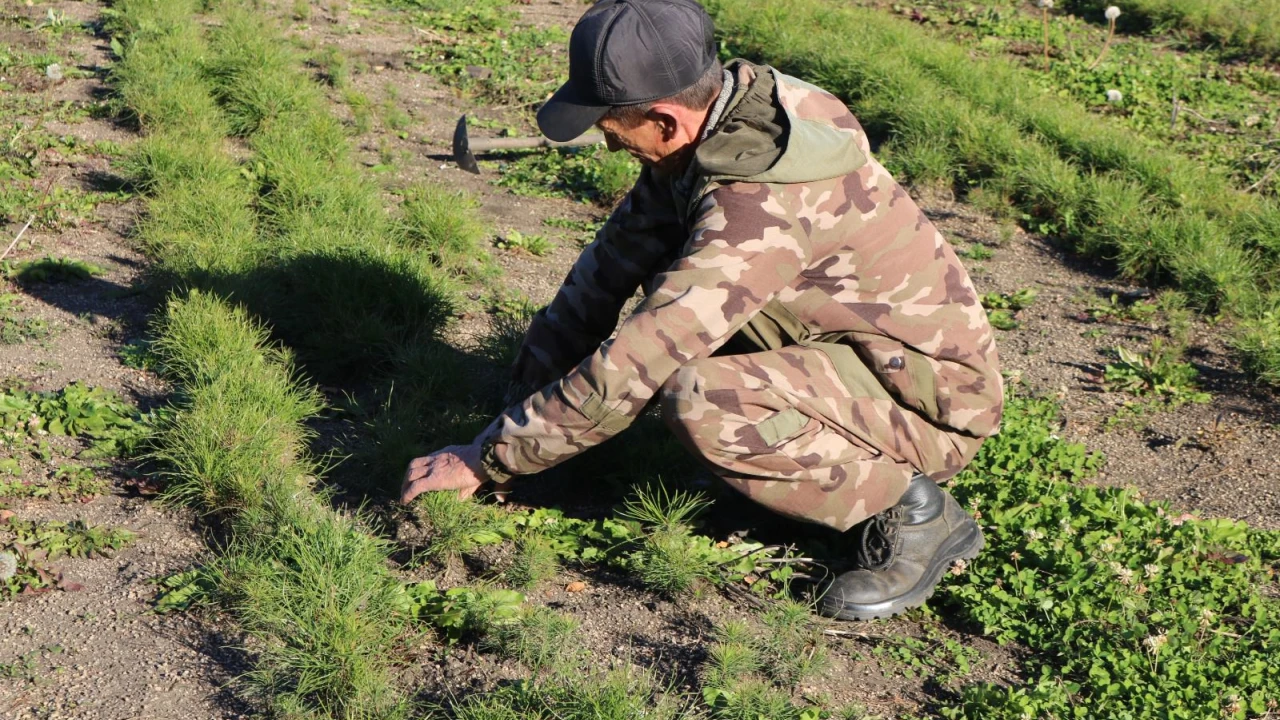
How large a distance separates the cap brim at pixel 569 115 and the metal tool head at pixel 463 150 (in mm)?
3381

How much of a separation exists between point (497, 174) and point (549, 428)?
3.71 m

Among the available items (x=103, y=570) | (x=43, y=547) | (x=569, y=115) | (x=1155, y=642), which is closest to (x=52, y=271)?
(x=43, y=547)

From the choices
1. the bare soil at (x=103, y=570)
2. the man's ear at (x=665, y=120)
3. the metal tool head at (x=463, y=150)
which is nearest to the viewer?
the bare soil at (x=103, y=570)

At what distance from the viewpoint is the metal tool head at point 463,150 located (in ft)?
21.2

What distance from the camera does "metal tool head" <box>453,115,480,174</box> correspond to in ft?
21.2

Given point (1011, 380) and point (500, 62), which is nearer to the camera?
point (1011, 380)

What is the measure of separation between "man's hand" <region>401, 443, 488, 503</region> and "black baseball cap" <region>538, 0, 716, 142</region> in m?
0.90

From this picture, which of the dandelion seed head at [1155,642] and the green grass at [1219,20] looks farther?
the green grass at [1219,20]

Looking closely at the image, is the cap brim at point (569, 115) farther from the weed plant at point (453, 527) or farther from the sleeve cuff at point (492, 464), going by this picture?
the weed plant at point (453, 527)

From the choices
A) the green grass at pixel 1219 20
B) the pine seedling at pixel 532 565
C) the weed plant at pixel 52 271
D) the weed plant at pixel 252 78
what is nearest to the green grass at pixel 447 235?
the weed plant at pixel 52 271

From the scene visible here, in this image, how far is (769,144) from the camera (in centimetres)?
308

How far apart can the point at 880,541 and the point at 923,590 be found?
0.58 ft

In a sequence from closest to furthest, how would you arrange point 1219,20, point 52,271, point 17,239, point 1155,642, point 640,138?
point 1155,642 < point 640,138 < point 17,239 < point 52,271 < point 1219,20

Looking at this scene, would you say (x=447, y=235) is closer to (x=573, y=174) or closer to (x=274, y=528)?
(x=573, y=174)
